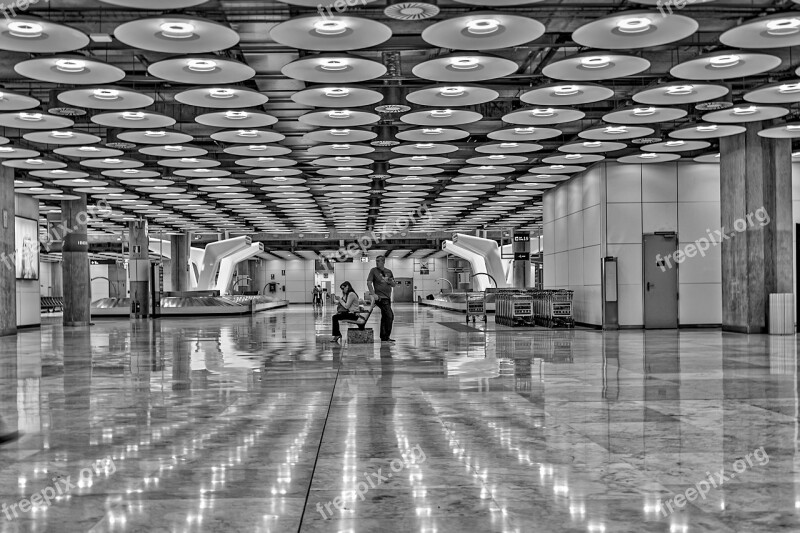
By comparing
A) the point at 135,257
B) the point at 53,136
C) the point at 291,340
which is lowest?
the point at 291,340

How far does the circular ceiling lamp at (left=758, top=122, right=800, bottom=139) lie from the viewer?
749 inches

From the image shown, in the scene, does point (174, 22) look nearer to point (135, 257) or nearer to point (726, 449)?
point (726, 449)

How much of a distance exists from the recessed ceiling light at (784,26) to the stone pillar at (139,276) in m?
33.3

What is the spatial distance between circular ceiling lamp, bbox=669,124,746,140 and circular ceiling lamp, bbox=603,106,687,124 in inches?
45.2

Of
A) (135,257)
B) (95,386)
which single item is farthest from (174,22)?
(135,257)

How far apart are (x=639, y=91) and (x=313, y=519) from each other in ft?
46.7

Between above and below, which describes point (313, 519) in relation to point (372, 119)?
→ below

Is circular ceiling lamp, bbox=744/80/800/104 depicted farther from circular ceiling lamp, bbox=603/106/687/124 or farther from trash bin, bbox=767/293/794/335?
trash bin, bbox=767/293/794/335

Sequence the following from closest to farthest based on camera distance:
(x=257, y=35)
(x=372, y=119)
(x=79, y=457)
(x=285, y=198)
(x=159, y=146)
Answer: (x=79, y=457) → (x=257, y=35) → (x=372, y=119) → (x=159, y=146) → (x=285, y=198)

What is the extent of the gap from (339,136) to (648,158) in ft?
32.4

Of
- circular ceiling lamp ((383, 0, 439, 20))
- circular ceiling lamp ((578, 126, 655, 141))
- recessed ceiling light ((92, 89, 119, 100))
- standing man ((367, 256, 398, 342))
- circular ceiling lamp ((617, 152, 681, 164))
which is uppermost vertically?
circular ceiling lamp ((383, 0, 439, 20))

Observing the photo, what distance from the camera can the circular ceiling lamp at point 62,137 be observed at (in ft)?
65.8

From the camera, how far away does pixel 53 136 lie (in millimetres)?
20172

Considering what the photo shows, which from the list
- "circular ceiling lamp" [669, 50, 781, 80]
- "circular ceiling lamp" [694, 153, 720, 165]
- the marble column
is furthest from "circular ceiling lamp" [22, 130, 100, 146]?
"circular ceiling lamp" [694, 153, 720, 165]
